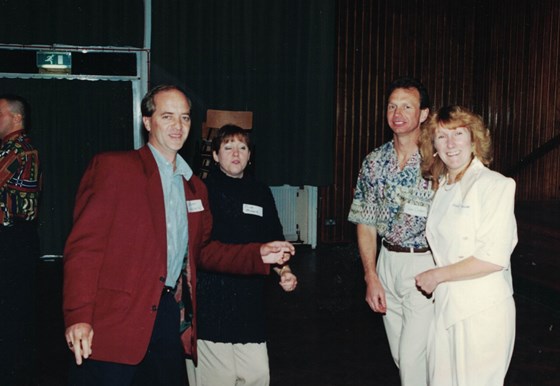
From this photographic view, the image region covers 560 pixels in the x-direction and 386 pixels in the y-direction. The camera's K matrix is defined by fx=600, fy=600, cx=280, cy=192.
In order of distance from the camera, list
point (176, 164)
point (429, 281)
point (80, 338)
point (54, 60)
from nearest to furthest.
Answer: point (80, 338)
point (429, 281)
point (176, 164)
point (54, 60)

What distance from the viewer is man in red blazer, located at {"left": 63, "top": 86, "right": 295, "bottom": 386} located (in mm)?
2010

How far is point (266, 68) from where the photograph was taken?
7223 millimetres

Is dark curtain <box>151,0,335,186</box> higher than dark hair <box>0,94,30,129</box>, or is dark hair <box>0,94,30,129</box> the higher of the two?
dark curtain <box>151,0,335,186</box>

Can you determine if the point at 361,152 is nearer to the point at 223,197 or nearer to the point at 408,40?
the point at 408,40

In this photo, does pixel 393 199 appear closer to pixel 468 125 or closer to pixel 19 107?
pixel 468 125

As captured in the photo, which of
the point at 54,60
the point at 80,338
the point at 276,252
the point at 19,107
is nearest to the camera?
the point at 80,338

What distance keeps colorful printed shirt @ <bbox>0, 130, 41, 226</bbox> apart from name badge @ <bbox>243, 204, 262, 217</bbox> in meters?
1.53

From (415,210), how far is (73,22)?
5.23m

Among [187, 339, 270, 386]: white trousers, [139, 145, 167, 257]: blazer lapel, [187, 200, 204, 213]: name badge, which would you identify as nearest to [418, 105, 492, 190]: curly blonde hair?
[187, 200, 204, 213]: name badge

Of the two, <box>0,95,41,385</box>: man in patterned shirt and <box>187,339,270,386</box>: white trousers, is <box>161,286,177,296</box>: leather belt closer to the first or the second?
<box>187,339,270,386</box>: white trousers

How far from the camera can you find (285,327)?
16.2 feet

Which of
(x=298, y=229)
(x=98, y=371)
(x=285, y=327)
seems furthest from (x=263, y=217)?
(x=298, y=229)

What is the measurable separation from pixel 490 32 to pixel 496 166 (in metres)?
1.95

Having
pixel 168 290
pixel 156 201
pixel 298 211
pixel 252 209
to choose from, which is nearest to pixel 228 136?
pixel 252 209
